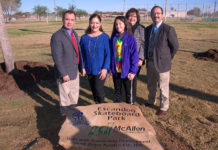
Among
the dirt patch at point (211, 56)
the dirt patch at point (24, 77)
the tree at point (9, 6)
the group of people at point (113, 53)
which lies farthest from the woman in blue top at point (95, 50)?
the tree at point (9, 6)

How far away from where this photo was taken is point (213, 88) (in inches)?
188

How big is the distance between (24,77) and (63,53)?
105 inches

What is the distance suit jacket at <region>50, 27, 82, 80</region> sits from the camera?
8.52 feet

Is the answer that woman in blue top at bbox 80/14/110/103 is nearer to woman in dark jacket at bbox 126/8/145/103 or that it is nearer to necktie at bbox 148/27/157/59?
woman in dark jacket at bbox 126/8/145/103

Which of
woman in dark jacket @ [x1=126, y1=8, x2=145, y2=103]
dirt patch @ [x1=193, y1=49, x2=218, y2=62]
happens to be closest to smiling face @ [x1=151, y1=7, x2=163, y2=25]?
woman in dark jacket @ [x1=126, y1=8, x2=145, y2=103]

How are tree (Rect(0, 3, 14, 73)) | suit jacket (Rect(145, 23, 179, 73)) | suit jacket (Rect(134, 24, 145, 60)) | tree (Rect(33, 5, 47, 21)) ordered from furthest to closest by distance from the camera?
tree (Rect(33, 5, 47, 21)) < tree (Rect(0, 3, 14, 73)) < suit jacket (Rect(134, 24, 145, 60)) < suit jacket (Rect(145, 23, 179, 73))

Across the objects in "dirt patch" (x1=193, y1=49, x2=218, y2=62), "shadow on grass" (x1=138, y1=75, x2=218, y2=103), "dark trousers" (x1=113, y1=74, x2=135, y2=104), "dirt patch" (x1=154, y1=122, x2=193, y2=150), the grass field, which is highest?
"dirt patch" (x1=193, y1=49, x2=218, y2=62)

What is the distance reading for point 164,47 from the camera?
298 cm

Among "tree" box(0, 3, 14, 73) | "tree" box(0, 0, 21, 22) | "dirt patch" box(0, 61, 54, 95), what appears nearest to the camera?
"dirt patch" box(0, 61, 54, 95)

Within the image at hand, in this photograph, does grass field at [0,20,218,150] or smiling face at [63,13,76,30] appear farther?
grass field at [0,20,218,150]

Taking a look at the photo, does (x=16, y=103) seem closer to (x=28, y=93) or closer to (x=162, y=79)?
(x=28, y=93)

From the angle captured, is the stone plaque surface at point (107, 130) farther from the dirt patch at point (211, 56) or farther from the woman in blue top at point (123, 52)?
the dirt patch at point (211, 56)

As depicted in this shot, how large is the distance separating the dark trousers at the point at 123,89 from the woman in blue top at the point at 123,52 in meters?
0.02

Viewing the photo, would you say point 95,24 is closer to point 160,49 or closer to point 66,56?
point 66,56
